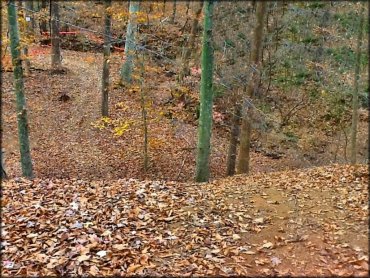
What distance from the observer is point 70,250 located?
5.52 metres

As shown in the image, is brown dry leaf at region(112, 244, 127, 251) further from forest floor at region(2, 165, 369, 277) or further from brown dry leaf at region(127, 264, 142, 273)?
brown dry leaf at region(127, 264, 142, 273)

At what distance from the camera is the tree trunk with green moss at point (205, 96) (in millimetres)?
8938

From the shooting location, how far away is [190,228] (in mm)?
6246

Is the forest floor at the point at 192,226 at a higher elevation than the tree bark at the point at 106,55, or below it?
below

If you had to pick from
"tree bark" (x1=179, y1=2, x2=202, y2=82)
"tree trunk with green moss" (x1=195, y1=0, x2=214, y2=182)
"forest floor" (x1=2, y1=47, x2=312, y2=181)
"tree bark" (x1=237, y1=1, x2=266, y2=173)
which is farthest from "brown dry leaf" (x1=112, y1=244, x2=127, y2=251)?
"tree bark" (x1=179, y1=2, x2=202, y2=82)

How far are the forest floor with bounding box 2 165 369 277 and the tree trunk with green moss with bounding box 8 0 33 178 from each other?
2.27 m

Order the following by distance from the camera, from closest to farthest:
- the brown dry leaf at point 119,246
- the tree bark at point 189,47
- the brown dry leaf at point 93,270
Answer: the brown dry leaf at point 93,270, the brown dry leaf at point 119,246, the tree bark at point 189,47

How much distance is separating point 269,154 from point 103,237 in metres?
13.8

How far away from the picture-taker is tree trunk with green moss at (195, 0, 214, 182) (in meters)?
8.94

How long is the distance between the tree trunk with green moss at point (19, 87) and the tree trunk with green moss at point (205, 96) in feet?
14.6

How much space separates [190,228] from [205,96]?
4171 millimetres

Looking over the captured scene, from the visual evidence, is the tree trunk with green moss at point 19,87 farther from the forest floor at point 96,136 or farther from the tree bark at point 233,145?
the tree bark at point 233,145

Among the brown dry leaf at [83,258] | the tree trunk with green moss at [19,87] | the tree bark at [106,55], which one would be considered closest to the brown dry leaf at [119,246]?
the brown dry leaf at [83,258]

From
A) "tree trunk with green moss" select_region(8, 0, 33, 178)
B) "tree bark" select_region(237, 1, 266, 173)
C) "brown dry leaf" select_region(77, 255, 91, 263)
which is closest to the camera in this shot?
"brown dry leaf" select_region(77, 255, 91, 263)
